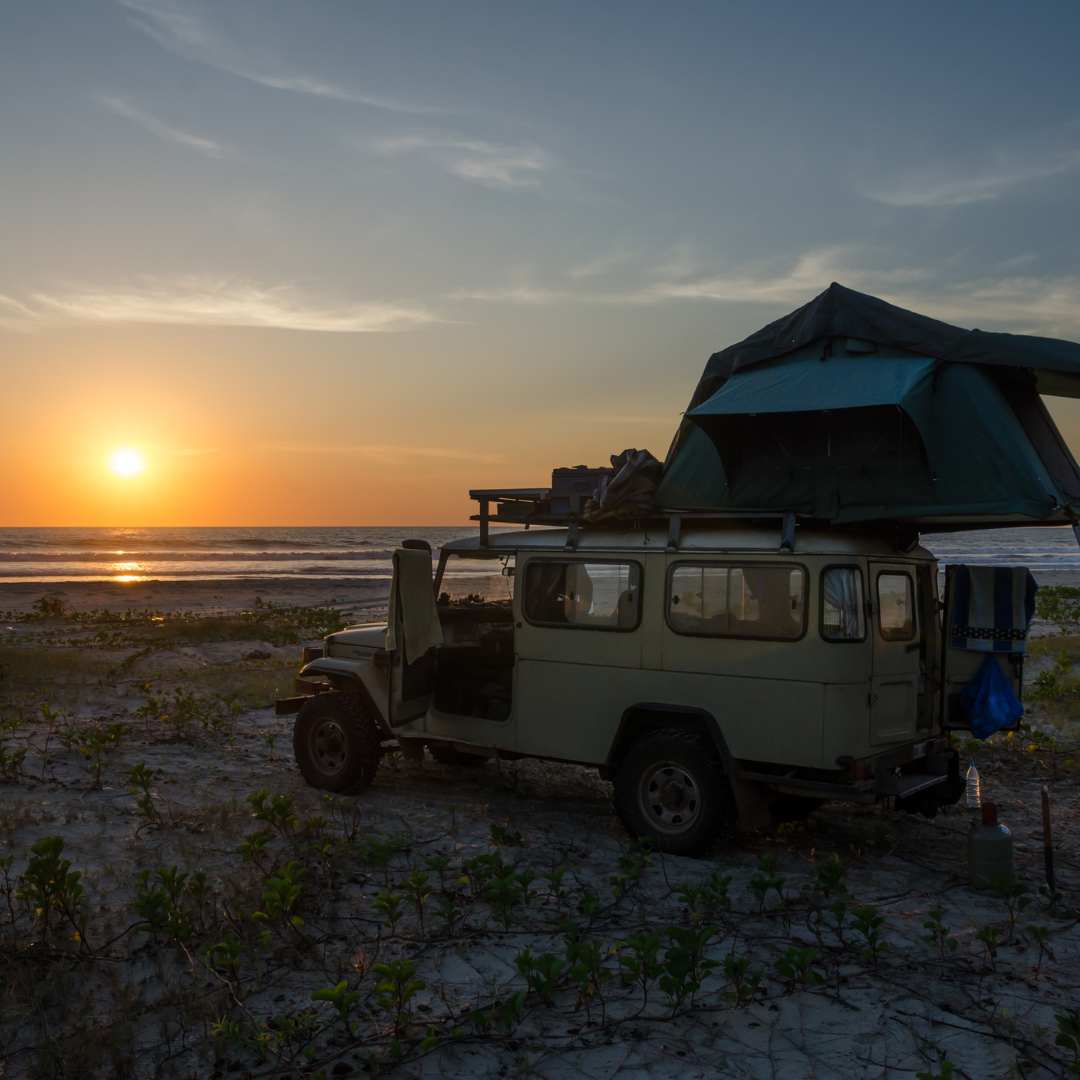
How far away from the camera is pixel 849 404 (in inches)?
230

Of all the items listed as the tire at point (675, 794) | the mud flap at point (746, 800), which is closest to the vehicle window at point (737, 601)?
the tire at point (675, 794)

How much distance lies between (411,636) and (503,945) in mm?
2800

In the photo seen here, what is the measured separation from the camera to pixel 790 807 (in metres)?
6.57

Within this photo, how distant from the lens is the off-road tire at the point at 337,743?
303 inches

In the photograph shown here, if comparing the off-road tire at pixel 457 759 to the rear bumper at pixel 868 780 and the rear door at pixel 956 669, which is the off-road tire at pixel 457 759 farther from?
the rear door at pixel 956 669

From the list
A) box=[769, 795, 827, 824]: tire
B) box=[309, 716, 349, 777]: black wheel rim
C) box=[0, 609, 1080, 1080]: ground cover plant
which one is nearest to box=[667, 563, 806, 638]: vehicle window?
box=[769, 795, 827, 824]: tire

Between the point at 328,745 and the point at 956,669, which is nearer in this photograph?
the point at 956,669

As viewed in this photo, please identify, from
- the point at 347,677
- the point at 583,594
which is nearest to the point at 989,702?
the point at 583,594

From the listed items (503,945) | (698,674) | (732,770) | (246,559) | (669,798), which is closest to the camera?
(503,945)

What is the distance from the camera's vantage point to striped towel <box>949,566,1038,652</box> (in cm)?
647

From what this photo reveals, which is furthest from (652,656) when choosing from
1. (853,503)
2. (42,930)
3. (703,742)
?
(42,930)

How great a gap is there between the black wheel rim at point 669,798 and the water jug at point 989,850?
172cm

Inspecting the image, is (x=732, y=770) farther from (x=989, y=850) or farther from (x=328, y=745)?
(x=328, y=745)

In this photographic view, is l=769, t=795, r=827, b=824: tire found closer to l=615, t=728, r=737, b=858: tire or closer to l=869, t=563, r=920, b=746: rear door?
l=615, t=728, r=737, b=858: tire
